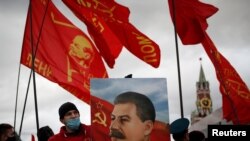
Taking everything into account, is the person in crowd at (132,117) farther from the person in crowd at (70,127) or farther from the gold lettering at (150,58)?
the gold lettering at (150,58)

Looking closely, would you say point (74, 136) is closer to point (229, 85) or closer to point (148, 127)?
point (148, 127)

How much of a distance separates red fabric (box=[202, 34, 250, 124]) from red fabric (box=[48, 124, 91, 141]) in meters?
5.75

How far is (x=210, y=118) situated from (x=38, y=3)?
43.7 meters

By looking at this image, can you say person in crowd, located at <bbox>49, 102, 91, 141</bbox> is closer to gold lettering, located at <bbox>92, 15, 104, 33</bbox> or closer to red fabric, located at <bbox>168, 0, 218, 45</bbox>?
gold lettering, located at <bbox>92, 15, 104, 33</bbox>

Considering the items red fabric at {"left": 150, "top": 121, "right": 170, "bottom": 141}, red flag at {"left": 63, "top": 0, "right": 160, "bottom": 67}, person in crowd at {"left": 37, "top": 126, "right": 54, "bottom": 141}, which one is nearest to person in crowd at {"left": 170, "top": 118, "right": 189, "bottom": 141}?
red fabric at {"left": 150, "top": 121, "right": 170, "bottom": 141}

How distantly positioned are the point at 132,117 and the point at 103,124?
32 centimetres

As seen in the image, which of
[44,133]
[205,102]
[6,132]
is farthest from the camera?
[205,102]

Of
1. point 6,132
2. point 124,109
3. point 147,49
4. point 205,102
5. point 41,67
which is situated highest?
point 205,102

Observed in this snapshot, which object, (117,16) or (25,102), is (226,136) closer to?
(25,102)

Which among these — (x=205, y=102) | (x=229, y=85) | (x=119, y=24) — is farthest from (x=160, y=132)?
(x=205, y=102)

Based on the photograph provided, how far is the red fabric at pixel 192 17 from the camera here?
11172 mm

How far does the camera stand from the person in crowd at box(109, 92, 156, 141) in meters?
4.80

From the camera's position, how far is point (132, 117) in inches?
191

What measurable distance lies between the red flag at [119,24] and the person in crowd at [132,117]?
4244mm
